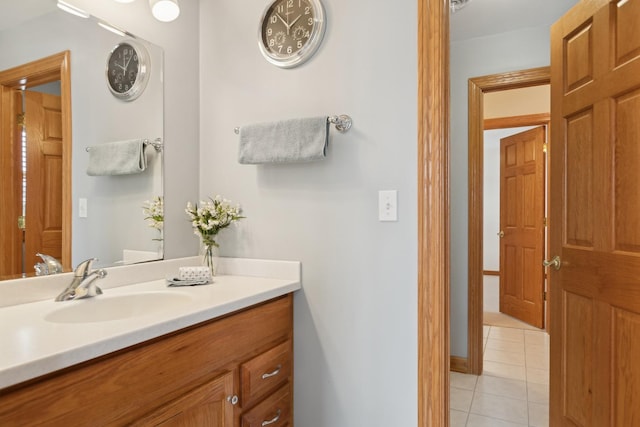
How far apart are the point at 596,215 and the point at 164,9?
2.10 m

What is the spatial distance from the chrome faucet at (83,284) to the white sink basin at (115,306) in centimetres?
3

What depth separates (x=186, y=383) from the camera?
1.06 metres

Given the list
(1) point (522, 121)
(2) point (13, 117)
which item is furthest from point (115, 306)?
(1) point (522, 121)

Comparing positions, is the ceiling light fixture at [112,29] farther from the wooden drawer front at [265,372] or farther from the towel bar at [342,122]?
the wooden drawer front at [265,372]

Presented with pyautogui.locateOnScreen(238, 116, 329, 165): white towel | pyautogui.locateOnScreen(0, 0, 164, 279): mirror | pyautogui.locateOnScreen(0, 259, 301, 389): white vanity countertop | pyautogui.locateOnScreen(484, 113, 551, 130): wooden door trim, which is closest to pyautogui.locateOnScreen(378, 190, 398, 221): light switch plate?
pyautogui.locateOnScreen(238, 116, 329, 165): white towel

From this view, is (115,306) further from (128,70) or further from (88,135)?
(128,70)

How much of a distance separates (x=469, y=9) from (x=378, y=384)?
2386 mm

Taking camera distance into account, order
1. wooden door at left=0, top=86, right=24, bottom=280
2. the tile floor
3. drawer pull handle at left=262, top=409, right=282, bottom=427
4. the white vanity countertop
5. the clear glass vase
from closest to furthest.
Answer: the white vanity countertop
wooden door at left=0, top=86, right=24, bottom=280
drawer pull handle at left=262, top=409, right=282, bottom=427
the clear glass vase
the tile floor

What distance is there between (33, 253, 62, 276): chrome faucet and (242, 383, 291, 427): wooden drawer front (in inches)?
32.8

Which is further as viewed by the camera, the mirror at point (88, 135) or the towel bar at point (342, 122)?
the towel bar at point (342, 122)

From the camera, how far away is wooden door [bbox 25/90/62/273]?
4.01ft

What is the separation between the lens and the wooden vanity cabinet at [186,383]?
0.77m

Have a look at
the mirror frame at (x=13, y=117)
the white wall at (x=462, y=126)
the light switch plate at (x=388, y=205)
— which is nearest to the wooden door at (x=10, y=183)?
the mirror frame at (x=13, y=117)

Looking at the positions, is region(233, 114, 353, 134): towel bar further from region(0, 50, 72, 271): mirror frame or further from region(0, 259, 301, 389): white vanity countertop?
region(0, 50, 72, 271): mirror frame
